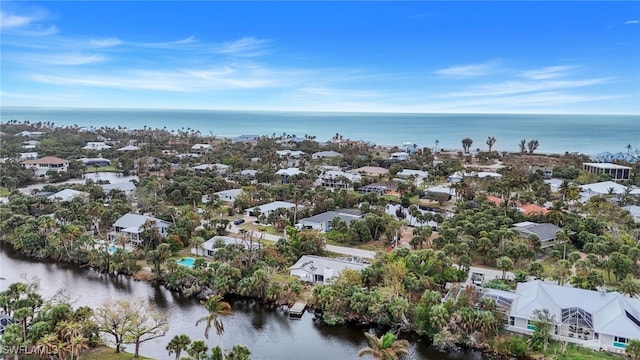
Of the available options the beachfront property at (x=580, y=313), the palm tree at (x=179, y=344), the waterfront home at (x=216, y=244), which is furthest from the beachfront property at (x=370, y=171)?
the palm tree at (x=179, y=344)

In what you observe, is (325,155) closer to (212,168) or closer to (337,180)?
(212,168)

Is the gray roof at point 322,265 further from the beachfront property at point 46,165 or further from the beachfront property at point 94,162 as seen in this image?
the beachfront property at point 94,162

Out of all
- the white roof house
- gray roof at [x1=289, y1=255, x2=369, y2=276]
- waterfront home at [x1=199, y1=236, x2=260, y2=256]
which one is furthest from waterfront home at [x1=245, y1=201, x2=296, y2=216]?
gray roof at [x1=289, y1=255, x2=369, y2=276]

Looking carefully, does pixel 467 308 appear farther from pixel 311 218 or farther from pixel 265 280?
pixel 311 218

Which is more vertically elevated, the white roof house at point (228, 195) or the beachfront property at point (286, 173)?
the beachfront property at point (286, 173)

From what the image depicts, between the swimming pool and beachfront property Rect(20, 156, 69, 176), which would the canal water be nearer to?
the swimming pool

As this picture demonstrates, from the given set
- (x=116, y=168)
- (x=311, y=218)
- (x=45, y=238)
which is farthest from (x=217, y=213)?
(x=116, y=168)
